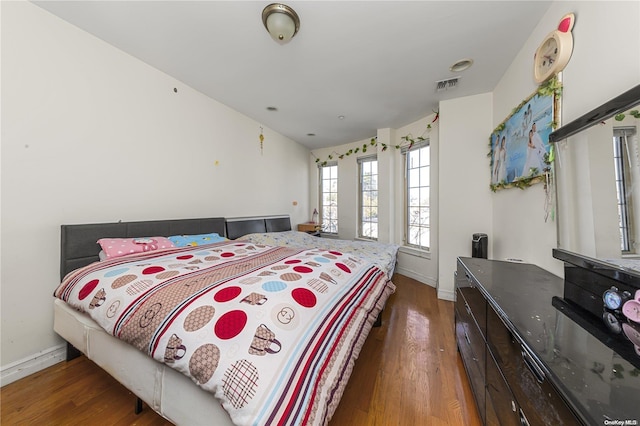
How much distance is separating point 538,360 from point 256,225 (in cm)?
322

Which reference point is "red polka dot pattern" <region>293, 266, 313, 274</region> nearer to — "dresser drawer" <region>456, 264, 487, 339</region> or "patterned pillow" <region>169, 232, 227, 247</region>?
"dresser drawer" <region>456, 264, 487, 339</region>

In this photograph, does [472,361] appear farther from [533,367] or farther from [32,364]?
[32,364]

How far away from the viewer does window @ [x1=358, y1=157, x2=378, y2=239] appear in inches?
168

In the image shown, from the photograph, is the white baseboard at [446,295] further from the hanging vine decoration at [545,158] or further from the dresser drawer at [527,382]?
the dresser drawer at [527,382]

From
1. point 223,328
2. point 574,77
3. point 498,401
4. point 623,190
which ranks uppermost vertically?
point 574,77

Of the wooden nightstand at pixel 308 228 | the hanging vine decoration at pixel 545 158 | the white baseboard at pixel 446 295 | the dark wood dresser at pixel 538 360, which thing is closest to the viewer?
the dark wood dresser at pixel 538 360

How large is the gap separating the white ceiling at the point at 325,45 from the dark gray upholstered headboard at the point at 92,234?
1.61m

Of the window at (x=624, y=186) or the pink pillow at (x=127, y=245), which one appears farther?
the pink pillow at (x=127, y=245)

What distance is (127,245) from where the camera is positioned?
1759mm

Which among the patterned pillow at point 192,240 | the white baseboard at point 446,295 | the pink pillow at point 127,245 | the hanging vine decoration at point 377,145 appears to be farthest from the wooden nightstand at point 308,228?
the pink pillow at point 127,245

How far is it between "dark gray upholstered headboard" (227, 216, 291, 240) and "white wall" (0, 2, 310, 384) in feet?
1.43

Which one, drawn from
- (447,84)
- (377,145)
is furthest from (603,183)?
(377,145)

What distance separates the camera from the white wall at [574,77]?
994 millimetres

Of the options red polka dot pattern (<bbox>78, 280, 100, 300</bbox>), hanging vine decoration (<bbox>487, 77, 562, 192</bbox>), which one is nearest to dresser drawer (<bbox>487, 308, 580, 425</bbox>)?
hanging vine decoration (<bbox>487, 77, 562, 192</bbox>)
